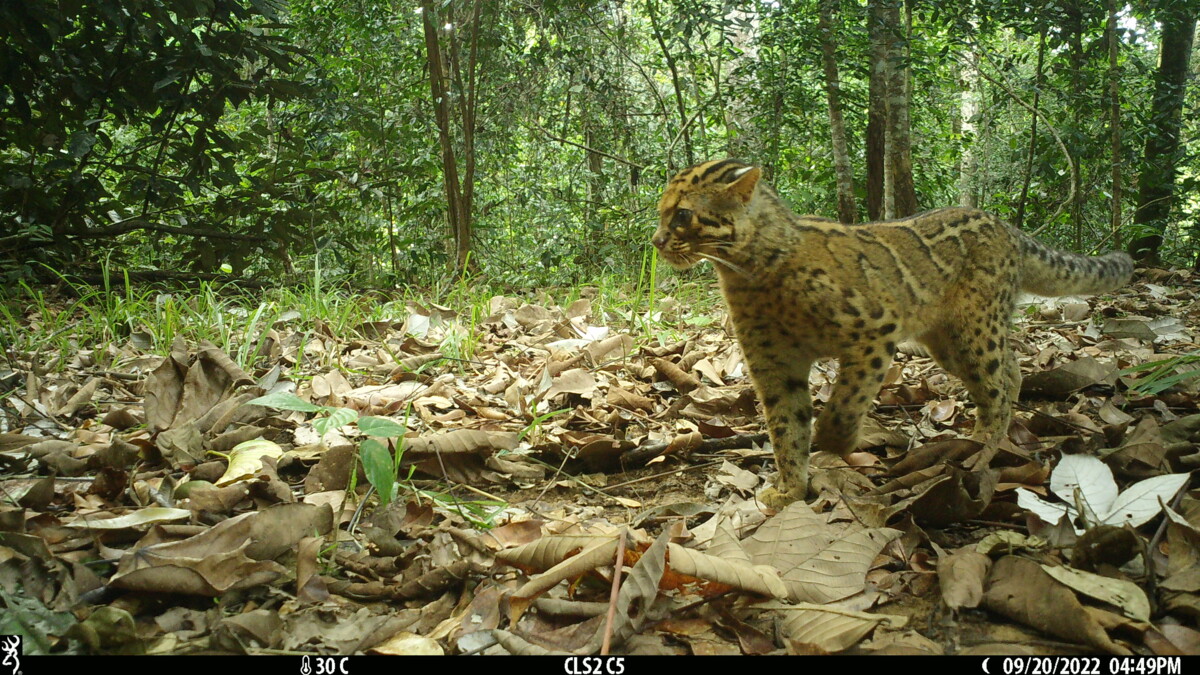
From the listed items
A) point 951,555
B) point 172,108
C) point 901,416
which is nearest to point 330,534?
point 951,555

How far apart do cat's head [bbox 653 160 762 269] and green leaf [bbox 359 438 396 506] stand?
1.91m

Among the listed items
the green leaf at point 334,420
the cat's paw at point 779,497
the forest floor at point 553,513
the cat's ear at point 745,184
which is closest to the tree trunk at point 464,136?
the forest floor at point 553,513

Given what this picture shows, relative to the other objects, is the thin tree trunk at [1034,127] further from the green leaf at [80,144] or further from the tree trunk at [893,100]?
the green leaf at [80,144]

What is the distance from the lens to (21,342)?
534 centimetres

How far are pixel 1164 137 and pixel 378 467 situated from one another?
35.5ft

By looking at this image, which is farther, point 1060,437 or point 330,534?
point 1060,437

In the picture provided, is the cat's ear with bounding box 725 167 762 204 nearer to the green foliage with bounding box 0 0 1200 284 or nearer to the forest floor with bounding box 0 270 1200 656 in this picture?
the forest floor with bounding box 0 270 1200 656

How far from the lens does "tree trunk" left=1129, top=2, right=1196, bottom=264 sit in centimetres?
970

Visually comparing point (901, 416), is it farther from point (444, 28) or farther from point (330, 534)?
point (444, 28)

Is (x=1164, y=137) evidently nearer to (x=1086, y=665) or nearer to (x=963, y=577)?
(x=963, y=577)

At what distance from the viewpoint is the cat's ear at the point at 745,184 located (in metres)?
4.07

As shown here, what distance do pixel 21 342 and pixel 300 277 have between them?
3.37 m

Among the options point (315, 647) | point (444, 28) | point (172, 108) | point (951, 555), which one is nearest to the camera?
point (315, 647)

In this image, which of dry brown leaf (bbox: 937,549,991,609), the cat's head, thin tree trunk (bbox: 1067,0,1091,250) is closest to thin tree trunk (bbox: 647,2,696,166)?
thin tree trunk (bbox: 1067,0,1091,250)
